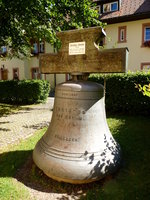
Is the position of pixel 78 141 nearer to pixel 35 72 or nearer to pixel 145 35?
pixel 145 35

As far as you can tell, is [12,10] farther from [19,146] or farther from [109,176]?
[109,176]

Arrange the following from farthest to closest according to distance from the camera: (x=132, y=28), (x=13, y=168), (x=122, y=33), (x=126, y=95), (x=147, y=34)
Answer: (x=122, y=33), (x=132, y=28), (x=147, y=34), (x=126, y=95), (x=13, y=168)

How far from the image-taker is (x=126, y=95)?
8.11 m

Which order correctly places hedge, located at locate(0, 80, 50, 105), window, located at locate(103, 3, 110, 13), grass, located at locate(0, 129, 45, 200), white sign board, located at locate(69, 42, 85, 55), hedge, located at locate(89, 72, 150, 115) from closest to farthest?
grass, located at locate(0, 129, 45, 200), white sign board, located at locate(69, 42, 85, 55), hedge, located at locate(89, 72, 150, 115), hedge, located at locate(0, 80, 50, 105), window, located at locate(103, 3, 110, 13)

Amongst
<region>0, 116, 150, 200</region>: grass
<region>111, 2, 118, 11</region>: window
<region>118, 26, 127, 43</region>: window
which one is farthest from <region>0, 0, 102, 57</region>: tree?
<region>111, 2, 118, 11</region>: window

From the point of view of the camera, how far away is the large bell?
2801 millimetres

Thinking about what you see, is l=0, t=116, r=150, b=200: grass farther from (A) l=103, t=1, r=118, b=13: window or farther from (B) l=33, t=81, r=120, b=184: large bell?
→ (A) l=103, t=1, r=118, b=13: window

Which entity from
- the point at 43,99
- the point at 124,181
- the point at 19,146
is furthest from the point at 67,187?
the point at 43,99

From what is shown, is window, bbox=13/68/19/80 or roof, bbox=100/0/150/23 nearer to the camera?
roof, bbox=100/0/150/23

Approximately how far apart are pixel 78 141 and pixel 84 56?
4.73 feet

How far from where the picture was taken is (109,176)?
3.16m

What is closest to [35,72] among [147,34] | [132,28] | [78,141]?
[132,28]

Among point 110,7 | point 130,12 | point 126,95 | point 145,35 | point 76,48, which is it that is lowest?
point 126,95

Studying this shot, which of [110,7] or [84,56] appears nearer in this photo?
[84,56]
